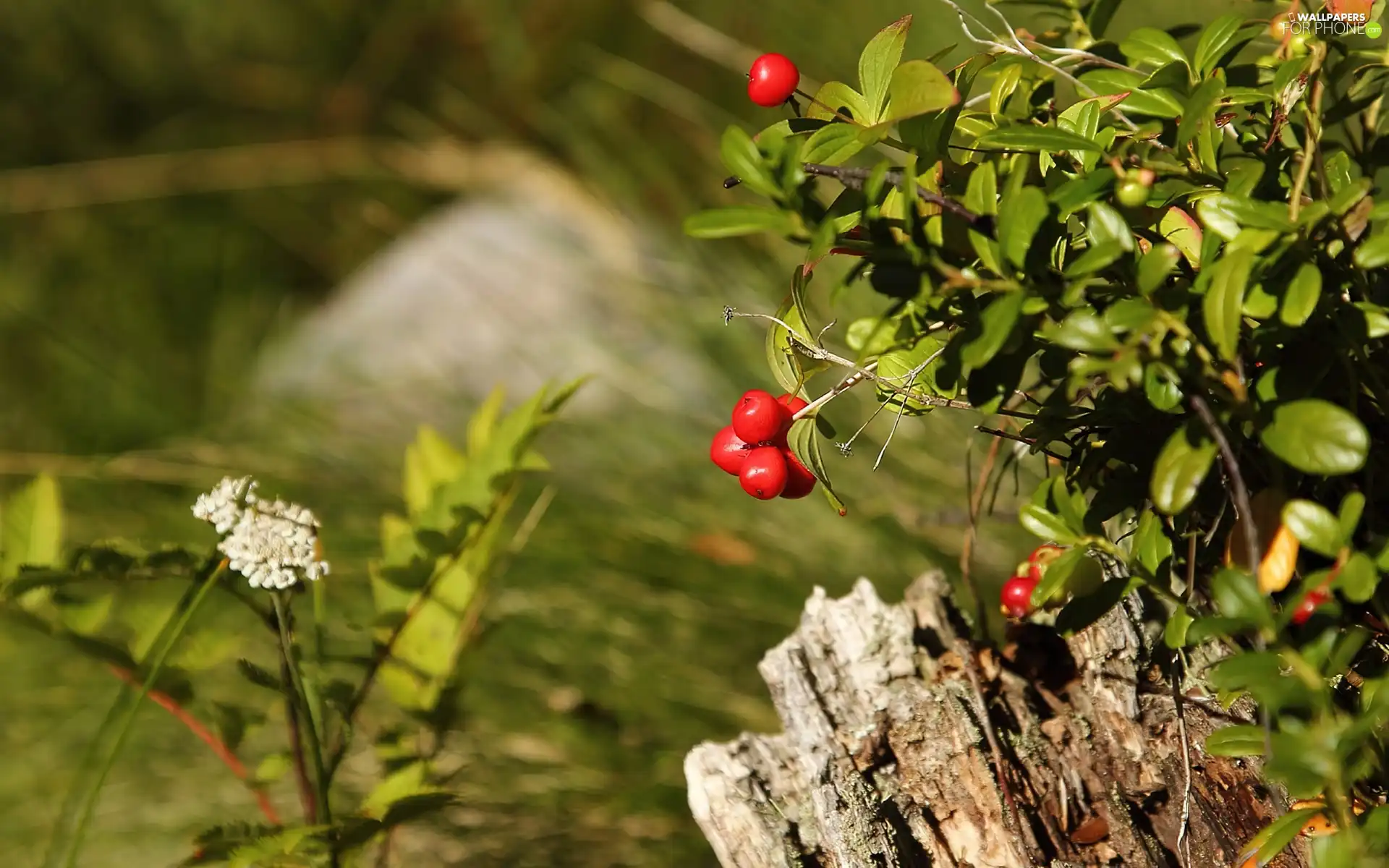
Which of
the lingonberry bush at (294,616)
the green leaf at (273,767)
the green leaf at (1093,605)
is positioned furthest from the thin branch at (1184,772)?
the green leaf at (273,767)

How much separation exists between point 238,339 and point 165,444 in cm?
84

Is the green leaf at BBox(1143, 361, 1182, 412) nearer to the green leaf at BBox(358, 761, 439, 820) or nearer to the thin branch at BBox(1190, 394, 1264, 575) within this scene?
the thin branch at BBox(1190, 394, 1264, 575)

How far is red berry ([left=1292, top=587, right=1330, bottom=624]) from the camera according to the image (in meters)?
0.59

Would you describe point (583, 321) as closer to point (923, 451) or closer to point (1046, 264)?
point (923, 451)

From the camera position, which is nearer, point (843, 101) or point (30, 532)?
point (843, 101)

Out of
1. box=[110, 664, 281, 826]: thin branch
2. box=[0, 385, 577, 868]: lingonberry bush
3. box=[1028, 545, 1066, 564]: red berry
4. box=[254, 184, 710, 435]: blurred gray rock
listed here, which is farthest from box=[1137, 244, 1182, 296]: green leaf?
box=[254, 184, 710, 435]: blurred gray rock

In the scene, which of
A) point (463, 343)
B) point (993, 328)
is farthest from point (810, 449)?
point (463, 343)

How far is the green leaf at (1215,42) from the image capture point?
0.68 m

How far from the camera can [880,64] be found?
0.65 metres

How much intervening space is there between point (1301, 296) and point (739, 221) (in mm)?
286

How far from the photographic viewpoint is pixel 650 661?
144 centimetres

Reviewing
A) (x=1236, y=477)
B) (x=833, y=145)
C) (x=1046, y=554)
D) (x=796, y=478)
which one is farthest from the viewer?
(x=1046, y=554)

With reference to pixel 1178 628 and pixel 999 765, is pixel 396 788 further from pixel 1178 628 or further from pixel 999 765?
pixel 1178 628
